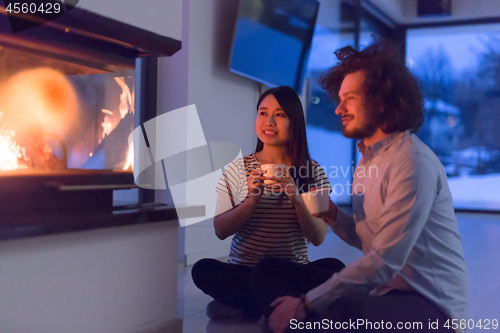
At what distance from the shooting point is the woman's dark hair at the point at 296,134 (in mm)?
1501

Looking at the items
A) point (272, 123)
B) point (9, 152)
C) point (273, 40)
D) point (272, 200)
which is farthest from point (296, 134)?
point (273, 40)

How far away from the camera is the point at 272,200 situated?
5.04ft

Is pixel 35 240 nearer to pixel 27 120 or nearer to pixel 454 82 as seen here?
pixel 27 120

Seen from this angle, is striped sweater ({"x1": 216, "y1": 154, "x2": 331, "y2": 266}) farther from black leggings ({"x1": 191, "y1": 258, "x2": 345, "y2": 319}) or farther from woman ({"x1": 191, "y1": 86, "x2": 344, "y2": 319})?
black leggings ({"x1": 191, "y1": 258, "x2": 345, "y2": 319})

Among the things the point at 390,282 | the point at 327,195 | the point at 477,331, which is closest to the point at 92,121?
the point at 327,195

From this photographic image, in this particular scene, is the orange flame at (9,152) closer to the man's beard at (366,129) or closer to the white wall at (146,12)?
the white wall at (146,12)

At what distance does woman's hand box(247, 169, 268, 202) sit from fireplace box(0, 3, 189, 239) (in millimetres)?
332

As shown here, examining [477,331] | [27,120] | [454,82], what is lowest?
[477,331]

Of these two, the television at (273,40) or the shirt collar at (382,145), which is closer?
the shirt collar at (382,145)

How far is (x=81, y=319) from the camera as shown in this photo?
1.28 metres

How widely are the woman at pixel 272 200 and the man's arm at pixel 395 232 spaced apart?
494mm

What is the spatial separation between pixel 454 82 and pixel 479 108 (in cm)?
46

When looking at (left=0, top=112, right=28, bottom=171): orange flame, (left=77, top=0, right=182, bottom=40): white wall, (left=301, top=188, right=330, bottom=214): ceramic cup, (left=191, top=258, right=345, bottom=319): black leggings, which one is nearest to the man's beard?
(left=301, top=188, right=330, bottom=214): ceramic cup

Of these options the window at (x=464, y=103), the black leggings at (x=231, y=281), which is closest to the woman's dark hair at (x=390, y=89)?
the black leggings at (x=231, y=281)
